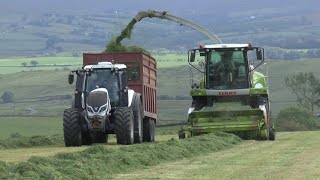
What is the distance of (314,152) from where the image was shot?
19.5 metres

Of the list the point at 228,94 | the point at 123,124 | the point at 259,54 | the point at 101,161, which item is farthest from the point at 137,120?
the point at 101,161

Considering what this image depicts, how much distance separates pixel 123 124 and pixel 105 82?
1612 millimetres

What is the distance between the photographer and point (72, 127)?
22453mm

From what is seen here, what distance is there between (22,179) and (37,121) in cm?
5473

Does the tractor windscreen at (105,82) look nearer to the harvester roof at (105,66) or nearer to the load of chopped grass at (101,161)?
the harvester roof at (105,66)

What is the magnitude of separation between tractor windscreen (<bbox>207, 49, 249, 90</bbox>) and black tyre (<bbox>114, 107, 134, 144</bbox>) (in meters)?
5.01

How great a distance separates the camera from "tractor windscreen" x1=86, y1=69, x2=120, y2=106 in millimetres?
23172

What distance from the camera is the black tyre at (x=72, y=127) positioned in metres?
22.4

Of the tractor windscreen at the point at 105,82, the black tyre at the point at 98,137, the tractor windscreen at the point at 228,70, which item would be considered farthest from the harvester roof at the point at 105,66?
the tractor windscreen at the point at 228,70

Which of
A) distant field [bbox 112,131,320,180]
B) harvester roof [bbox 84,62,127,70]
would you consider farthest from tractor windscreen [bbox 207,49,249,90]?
distant field [bbox 112,131,320,180]

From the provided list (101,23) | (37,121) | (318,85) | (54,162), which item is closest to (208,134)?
(54,162)

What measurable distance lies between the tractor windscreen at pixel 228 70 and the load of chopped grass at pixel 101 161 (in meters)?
5.55

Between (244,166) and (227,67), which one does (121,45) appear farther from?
(244,166)

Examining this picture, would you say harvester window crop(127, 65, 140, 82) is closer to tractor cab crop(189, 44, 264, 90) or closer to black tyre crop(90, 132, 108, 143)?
black tyre crop(90, 132, 108, 143)
